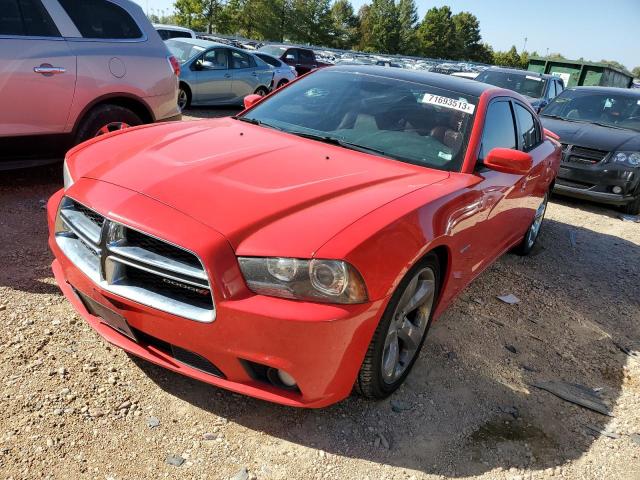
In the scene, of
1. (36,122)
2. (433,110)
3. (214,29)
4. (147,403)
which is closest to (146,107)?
(36,122)

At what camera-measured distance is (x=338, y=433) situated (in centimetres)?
257

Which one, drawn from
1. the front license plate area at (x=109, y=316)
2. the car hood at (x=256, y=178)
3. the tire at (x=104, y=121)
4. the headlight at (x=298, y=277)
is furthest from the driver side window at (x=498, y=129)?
the tire at (x=104, y=121)

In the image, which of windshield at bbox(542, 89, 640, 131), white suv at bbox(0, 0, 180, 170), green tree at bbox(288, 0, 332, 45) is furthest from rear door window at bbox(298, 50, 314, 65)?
green tree at bbox(288, 0, 332, 45)

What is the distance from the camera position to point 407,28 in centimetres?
8644

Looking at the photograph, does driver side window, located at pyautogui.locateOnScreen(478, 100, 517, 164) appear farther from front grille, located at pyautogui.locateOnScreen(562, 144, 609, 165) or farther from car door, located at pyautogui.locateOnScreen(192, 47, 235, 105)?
car door, located at pyautogui.locateOnScreen(192, 47, 235, 105)

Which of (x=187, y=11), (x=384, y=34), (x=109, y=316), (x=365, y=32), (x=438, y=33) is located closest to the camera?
(x=109, y=316)

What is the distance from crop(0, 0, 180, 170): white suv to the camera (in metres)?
4.51

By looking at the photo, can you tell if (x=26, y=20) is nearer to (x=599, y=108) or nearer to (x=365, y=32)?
(x=599, y=108)

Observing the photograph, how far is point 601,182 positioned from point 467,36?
9255 centimetres

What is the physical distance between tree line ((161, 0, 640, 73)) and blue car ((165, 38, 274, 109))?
143ft

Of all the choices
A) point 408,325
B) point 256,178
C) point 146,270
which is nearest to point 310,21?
point 256,178

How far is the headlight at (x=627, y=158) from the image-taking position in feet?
24.1

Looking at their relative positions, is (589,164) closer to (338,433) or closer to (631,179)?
(631,179)

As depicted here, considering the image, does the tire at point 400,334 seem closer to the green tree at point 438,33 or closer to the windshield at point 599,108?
the windshield at point 599,108
